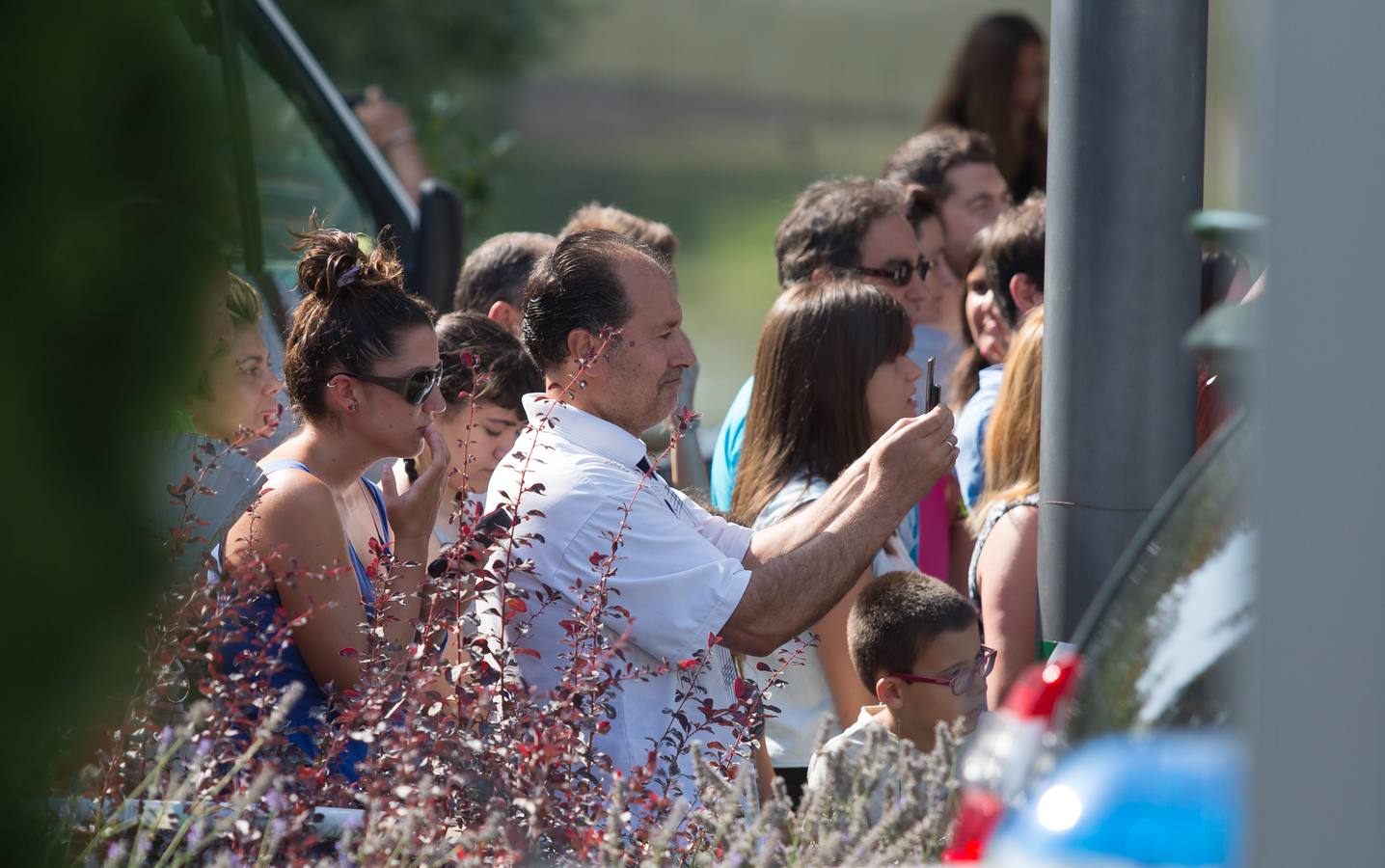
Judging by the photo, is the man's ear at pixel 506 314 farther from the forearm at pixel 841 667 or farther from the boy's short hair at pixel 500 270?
the forearm at pixel 841 667

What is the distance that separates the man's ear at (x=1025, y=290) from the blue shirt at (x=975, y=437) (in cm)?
19

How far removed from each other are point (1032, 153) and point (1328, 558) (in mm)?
6047

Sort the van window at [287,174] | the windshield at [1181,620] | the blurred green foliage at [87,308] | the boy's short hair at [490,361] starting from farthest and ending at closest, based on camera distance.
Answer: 1. the van window at [287,174]
2. the boy's short hair at [490,361]
3. the windshield at [1181,620]
4. the blurred green foliage at [87,308]

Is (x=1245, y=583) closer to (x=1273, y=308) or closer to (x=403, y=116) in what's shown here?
(x=1273, y=308)

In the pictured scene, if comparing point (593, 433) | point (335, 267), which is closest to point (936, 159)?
point (593, 433)

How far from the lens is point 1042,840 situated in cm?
146

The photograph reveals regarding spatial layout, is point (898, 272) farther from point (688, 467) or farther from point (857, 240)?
point (688, 467)

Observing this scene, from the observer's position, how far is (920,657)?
11.0ft

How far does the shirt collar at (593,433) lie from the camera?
10.2 ft

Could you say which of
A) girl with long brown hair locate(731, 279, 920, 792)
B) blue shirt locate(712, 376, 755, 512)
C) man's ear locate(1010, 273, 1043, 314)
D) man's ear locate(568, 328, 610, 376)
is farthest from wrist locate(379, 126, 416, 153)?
man's ear locate(568, 328, 610, 376)

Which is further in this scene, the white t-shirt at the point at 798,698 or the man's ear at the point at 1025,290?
the man's ear at the point at 1025,290

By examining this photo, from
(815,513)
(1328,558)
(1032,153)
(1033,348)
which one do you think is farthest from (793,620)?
(1032,153)

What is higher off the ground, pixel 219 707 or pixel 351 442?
pixel 351 442

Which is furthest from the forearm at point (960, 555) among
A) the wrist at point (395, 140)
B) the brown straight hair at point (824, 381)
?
the wrist at point (395, 140)
